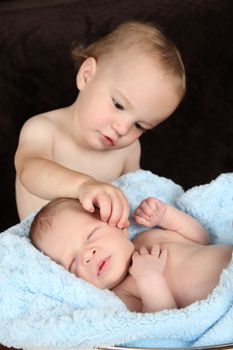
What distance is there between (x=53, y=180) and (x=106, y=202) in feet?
0.45

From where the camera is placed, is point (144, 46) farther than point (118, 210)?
Yes

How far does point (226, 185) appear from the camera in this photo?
3.25 ft

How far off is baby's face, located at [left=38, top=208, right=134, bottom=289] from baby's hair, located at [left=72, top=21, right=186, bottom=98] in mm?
311

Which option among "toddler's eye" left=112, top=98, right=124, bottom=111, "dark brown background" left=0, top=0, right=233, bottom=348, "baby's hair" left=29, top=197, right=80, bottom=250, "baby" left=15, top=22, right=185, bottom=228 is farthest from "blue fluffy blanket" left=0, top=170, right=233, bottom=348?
"dark brown background" left=0, top=0, right=233, bottom=348

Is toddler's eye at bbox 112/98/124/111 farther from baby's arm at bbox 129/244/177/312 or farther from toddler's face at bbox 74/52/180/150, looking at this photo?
baby's arm at bbox 129/244/177/312

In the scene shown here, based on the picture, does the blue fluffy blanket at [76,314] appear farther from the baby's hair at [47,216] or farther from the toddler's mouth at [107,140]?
the toddler's mouth at [107,140]

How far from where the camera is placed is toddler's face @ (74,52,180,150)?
1.01 meters

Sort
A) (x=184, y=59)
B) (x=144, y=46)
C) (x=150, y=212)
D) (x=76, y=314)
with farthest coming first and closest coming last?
(x=184, y=59) < (x=144, y=46) < (x=150, y=212) < (x=76, y=314)

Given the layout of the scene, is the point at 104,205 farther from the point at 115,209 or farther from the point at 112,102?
the point at 112,102

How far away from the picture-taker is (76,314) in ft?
2.38

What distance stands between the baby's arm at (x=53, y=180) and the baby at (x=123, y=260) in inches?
1.1

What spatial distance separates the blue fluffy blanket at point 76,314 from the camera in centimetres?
70

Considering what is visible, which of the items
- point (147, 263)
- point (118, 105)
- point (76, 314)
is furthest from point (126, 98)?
point (76, 314)

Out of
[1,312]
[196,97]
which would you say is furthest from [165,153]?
[1,312]
